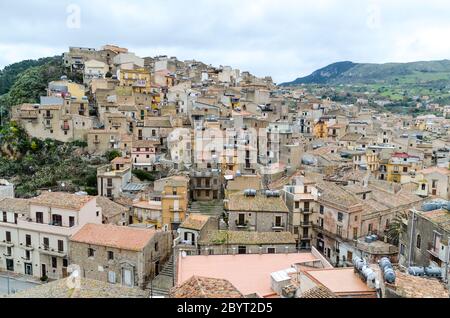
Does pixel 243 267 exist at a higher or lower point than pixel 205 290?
lower

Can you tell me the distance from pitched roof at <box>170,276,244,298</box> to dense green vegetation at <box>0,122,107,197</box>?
25.8 m

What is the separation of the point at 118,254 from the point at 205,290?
1339 centimetres

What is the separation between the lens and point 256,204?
1032 inches

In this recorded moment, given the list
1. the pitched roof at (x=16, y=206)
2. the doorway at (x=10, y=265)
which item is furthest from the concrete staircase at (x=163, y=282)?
the doorway at (x=10, y=265)

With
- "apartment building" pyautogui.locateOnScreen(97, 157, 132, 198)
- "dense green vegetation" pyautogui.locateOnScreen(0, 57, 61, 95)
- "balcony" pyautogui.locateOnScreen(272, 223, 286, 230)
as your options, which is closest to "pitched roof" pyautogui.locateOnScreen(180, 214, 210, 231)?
"balcony" pyautogui.locateOnScreen(272, 223, 286, 230)

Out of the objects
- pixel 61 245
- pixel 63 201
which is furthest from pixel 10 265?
pixel 63 201

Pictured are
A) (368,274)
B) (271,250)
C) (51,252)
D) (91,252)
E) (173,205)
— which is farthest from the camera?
(173,205)

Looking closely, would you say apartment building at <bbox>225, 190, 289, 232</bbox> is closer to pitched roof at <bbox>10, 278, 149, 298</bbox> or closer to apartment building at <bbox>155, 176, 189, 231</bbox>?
apartment building at <bbox>155, 176, 189, 231</bbox>

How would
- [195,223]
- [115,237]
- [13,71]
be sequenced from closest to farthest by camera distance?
[195,223] < [115,237] < [13,71]

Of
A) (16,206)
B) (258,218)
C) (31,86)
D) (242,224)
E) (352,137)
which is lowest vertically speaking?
(242,224)

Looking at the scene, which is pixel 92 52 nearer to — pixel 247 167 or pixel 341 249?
pixel 247 167

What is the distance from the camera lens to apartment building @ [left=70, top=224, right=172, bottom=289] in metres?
22.5

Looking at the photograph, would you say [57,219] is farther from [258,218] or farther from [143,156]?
[143,156]
